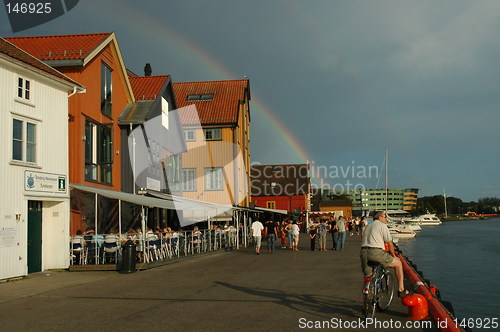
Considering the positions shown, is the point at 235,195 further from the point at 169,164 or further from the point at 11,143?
the point at 11,143

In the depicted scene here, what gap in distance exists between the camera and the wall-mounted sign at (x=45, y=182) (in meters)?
16.0

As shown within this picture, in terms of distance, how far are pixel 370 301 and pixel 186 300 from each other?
4.11 m

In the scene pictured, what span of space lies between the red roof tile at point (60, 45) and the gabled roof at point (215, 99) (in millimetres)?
18877

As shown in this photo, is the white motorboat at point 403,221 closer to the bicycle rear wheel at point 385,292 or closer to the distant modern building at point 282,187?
the distant modern building at point 282,187

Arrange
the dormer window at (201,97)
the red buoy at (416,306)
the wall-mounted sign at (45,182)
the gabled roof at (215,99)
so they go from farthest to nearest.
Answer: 1. the dormer window at (201,97)
2. the gabled roof at (215,99)
3. the wall-mounted sign at (45,182)
4. the red buoy at (416,306)

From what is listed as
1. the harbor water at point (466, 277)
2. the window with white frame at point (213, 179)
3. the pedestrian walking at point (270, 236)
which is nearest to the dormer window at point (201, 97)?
the window with white frame at point (213, 179)

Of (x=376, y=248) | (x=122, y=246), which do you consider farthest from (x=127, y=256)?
(x=376, y=248)

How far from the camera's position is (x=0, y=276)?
580 inches

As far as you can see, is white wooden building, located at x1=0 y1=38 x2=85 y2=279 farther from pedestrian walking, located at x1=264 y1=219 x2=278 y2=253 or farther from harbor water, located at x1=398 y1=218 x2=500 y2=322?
harbor water, located at x1=398 y1=218 x2=500 y2=322

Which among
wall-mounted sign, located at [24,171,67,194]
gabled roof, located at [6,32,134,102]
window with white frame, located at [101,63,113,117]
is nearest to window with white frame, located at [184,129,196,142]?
gabled roof, located at [6,32,134,102]

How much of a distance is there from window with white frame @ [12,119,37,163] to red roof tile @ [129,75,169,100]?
12.6m

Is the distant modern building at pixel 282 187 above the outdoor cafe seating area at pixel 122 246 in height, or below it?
above

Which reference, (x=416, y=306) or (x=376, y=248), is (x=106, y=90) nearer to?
(x=376, y=248)

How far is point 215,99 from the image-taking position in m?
44.9
